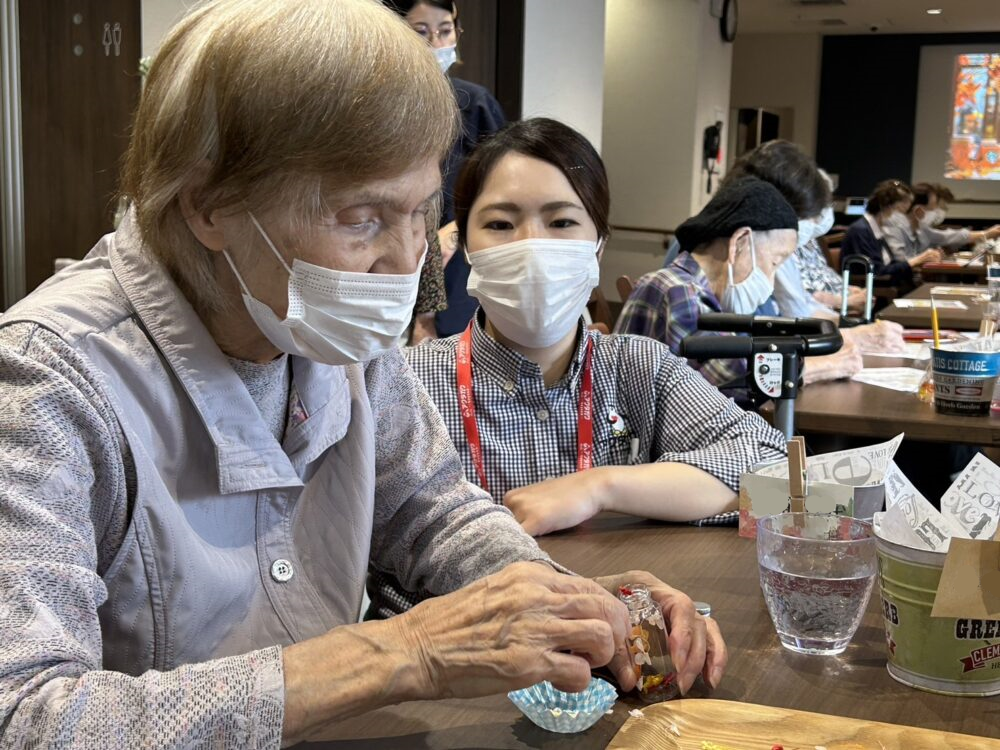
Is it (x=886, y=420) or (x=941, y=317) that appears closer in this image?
(x=886, y=420)

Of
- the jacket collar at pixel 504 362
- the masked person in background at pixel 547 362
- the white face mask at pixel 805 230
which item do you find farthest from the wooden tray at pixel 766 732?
the white face mask at pixel 805 230

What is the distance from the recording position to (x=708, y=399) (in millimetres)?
1878

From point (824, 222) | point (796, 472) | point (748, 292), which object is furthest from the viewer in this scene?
point (824, 222)

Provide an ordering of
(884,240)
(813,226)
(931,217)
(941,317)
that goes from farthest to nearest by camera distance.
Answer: (931,217) < (884,240) < (813,226) < (941,317)

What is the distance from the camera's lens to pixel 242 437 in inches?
42.6

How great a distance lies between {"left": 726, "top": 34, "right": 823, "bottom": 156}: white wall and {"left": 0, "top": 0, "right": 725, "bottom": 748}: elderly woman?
14.1m


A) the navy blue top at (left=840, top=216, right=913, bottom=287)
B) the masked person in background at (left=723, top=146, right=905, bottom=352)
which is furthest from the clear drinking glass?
the navy blue top at (left=840, top=216, right=913, bottom=287)

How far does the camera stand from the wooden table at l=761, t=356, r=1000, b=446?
2365 millimetres

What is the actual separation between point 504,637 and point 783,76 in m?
14.6

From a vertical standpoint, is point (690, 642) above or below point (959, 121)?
below

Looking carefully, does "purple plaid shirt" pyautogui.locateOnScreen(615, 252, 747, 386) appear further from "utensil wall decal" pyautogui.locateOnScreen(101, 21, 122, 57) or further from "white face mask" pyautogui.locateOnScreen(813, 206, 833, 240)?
"white face mask" pyautogui.locateOnScreen(813, 206, 833, 240)

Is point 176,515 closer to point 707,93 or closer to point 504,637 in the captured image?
point 504,637

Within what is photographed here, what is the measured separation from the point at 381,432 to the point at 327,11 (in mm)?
510

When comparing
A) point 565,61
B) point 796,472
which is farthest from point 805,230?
point 796,472
